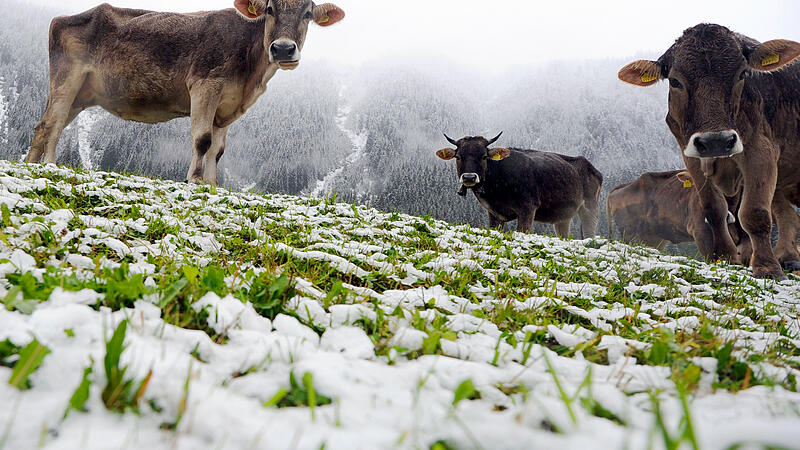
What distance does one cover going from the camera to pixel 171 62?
8.71 m

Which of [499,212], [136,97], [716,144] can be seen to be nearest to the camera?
[716,144]

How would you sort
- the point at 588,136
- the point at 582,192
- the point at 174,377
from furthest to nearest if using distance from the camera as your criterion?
the point at 588,136 → the point at 582,192 → the point at 174,377

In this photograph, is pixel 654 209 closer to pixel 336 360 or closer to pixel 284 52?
pixel 284 52

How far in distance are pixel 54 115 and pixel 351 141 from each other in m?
125

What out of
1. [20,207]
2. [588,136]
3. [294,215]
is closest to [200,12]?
[294,215]

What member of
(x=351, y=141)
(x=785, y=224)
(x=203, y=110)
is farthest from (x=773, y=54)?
(x=351, y=141)

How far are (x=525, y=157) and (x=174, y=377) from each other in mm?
13771

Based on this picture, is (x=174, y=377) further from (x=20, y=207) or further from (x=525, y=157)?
(x=525, y=157)

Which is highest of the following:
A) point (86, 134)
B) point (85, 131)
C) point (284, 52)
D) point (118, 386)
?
point (284, 52)

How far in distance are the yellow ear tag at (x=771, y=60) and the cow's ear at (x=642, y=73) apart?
4.14ft

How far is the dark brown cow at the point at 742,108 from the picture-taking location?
5.64 m

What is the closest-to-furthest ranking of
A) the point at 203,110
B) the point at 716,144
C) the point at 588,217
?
1. the point at 716,144
2. the point at 203,110
3. the point at 588,217

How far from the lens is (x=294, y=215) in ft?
19.5

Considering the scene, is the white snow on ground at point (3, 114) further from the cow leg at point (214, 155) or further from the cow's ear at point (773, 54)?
the cow's ear at point (773, 54)
